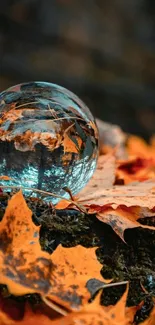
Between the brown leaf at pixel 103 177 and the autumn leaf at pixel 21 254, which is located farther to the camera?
the brown leaf at pixel 103 177

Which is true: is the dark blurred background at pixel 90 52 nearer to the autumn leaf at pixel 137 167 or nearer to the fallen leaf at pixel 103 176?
the autumn leaf at pixel 137 167

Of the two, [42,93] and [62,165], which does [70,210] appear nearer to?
[62,165]

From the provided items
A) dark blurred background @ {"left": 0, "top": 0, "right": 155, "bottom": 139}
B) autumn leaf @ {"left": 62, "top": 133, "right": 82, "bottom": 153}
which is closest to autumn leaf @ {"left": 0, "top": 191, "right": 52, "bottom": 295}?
autumn leaf @ {"left": 62, "top": 133, "right": 82, "bottom": 153}

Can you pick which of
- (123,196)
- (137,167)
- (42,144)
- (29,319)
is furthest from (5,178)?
(137,167)

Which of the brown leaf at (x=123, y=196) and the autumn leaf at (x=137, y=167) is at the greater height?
the brown leaf at (x=123, y=196)

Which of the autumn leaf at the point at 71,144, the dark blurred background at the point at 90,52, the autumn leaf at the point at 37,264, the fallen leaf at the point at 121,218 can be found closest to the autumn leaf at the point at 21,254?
the autumn leaf at the point at 37,264

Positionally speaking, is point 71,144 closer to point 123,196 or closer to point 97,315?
point 123,196
